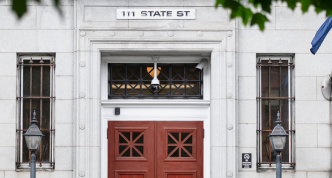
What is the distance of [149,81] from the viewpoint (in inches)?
460

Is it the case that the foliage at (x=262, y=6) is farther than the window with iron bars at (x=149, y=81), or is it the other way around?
the window with iron bars at (x=149, y=81)

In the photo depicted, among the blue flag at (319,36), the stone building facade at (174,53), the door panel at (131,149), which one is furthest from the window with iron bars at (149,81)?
the blue flag at (319,36)

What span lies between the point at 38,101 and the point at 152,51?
2.22 metres

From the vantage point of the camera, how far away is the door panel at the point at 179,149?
37.8 feet

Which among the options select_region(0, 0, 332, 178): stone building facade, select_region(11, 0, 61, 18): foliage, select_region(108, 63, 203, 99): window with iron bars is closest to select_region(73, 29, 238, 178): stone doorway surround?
select_region(0, 0, 332, 178): stone building facade

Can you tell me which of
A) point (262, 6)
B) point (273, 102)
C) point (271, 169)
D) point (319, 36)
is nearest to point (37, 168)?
point (271, 169)

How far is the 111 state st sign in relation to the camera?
11.1 m

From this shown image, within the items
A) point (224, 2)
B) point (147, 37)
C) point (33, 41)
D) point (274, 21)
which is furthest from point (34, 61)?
point (224, 2)

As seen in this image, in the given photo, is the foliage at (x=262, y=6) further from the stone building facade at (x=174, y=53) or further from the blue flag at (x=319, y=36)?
the stone building facade at (x=174, y=53)

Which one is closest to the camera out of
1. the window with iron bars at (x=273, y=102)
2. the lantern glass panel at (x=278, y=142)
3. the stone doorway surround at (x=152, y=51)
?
the lantern glass panel at (x=278, y=142)

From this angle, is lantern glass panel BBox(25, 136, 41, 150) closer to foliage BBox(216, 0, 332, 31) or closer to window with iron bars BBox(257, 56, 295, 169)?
window with iron bars BBox(257, 56, 295, 169)

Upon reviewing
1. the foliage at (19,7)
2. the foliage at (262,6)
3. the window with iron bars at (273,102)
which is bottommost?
the window with iron bars at (273,102)

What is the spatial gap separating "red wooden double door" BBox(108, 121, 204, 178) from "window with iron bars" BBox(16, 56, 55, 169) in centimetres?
112

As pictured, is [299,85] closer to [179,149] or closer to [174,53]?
[174,53]
